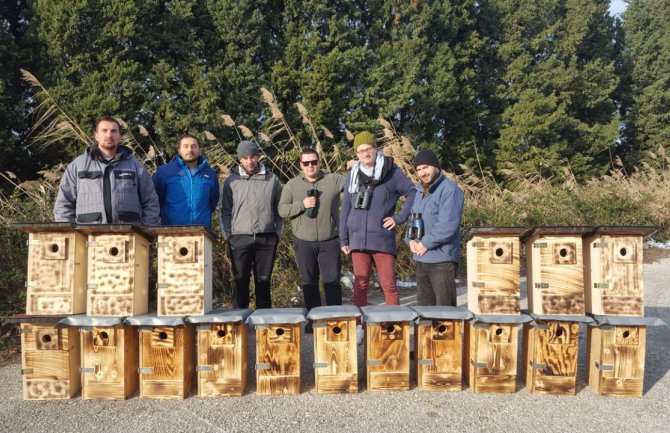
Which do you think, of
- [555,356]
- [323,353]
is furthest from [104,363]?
[555,356]

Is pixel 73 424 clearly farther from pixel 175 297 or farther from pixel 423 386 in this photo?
pixel 423 386

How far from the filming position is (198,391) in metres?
3.28

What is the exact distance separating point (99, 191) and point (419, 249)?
2.66m

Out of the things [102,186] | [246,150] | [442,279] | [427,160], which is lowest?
[442,279]

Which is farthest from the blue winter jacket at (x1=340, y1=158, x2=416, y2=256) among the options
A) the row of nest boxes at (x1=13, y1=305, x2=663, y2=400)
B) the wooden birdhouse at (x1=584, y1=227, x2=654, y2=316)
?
the wooden birdhouse at (x1=584, y1=227, x2=654, y2=316)

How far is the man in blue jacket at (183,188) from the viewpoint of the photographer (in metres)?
4.16

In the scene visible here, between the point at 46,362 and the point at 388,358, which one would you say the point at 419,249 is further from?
the point at 46,362

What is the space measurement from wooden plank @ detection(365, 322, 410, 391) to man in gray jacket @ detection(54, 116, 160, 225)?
7.22 ft

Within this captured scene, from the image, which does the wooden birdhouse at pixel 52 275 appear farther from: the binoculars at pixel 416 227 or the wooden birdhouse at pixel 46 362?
the binoculars at pixel 416 227

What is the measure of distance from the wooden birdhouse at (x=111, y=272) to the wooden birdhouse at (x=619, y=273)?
331 cm

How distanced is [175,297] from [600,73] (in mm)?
26647

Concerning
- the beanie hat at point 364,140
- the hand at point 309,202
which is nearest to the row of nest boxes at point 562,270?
the beanie hat at point 364,140

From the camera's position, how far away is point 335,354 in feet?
10.8

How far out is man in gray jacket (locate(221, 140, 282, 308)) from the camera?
14.0 ft
